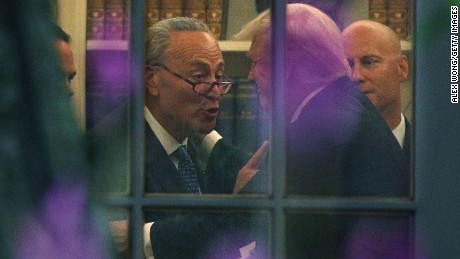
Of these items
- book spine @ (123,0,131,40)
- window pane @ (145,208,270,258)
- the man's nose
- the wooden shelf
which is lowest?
window pane @ (145,208,270,258)

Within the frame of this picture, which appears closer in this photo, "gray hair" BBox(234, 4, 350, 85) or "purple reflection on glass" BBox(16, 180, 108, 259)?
"purple reflection on glass" BBox(16, 180, 108, 259)

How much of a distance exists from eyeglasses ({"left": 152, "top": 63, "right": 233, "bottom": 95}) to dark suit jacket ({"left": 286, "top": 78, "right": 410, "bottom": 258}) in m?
0.18

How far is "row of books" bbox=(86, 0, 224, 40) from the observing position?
105 inches

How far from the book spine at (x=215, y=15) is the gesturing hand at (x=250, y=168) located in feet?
0.95

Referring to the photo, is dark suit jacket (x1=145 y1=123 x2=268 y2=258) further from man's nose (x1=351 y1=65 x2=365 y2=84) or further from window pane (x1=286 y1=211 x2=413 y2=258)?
man's nose (x1=351 y1=65 x2=365 y2=84)

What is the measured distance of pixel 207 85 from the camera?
270cm

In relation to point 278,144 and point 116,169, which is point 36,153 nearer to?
point 116,169

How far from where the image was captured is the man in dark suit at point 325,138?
2.65m

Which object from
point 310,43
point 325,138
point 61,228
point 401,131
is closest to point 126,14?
point 310,43

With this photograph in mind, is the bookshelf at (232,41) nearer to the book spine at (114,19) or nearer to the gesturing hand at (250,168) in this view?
the book spine at (114,19)

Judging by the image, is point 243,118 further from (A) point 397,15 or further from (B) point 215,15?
(A) point 397,15

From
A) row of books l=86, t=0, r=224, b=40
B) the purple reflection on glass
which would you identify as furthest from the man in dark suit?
the purple reflection on glass

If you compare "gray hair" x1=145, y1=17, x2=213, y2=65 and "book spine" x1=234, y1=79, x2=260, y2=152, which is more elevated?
"gray hair" x1=145, y1=17, x2=213, y2=65

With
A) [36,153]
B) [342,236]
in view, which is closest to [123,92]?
[342,236]
